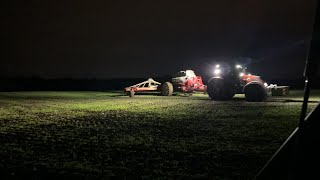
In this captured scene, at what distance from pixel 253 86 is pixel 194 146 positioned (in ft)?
40.3

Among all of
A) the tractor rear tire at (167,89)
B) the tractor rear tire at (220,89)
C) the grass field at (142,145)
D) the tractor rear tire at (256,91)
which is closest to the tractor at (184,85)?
the tractor rear tire at (167,89)

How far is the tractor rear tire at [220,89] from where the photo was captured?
2016cm

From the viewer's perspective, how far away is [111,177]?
220 inches

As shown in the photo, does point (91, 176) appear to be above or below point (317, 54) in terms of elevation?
below

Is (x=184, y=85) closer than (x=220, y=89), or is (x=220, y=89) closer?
(x=220, y=89)

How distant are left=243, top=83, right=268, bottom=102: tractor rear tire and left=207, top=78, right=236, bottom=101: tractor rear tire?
115 cm

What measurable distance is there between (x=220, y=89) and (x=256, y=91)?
82.0 inches

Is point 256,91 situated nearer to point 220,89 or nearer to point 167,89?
point 220,89

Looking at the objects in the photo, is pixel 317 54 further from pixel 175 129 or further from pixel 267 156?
pixel 175 129

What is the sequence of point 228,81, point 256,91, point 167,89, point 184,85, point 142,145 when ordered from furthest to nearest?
point 167,89, point 184,85, point 228,81, point 256,91, point 142,145

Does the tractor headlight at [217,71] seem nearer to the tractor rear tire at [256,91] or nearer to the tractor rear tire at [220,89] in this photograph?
the tractor rear tire at [220,89]

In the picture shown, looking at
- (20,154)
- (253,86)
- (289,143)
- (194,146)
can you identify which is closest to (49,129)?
(20,154)

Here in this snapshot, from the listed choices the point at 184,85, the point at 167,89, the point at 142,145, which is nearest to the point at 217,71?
the point at 184,85

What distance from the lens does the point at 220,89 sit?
20250 mm
